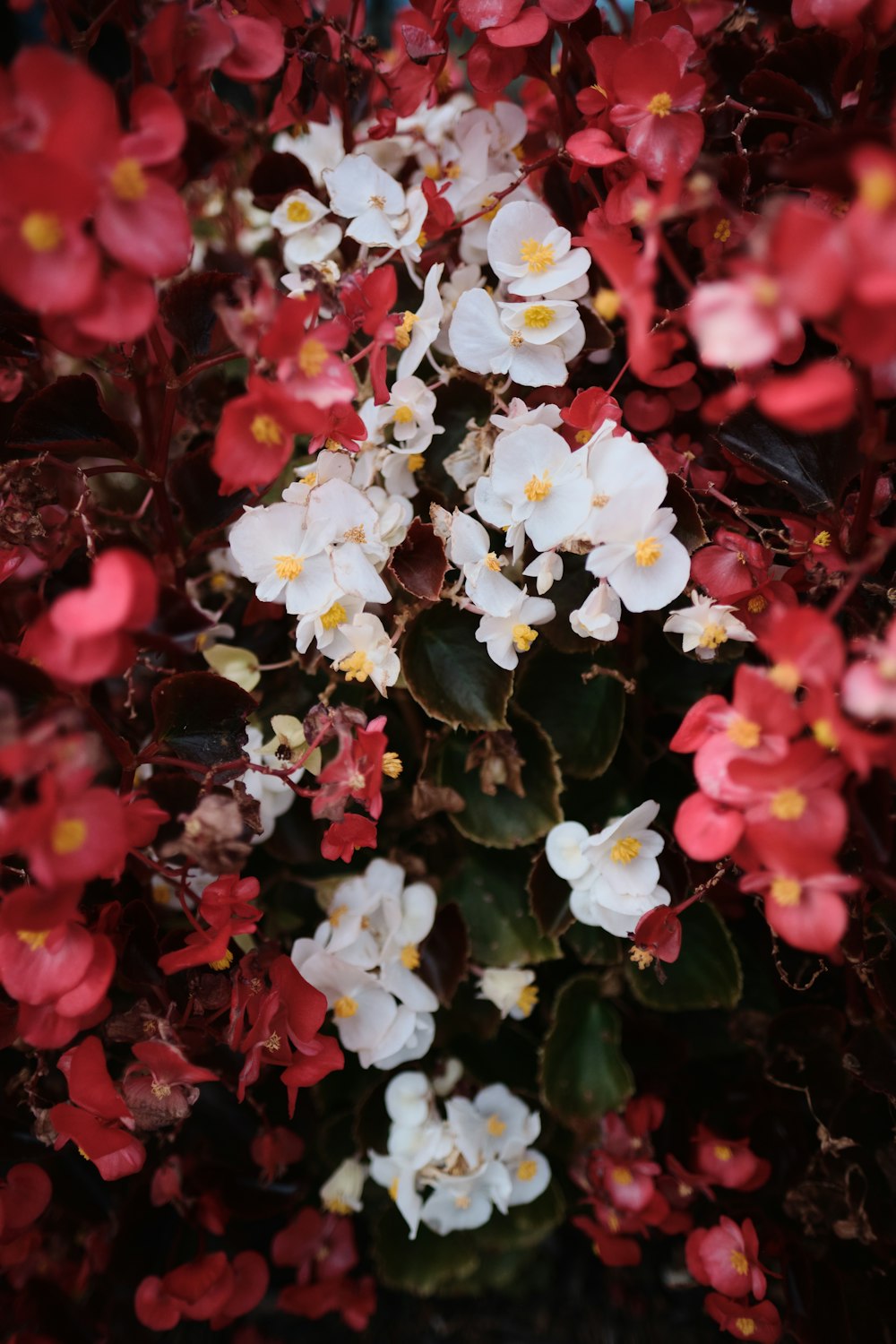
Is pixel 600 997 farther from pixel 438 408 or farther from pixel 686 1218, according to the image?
pixel 438 408

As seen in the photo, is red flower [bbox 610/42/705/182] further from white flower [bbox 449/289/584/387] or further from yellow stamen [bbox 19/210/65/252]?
yellow stamen [bbox 19/210/65/252]

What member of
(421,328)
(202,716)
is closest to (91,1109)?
(202,716)

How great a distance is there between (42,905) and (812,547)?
496 millimetres

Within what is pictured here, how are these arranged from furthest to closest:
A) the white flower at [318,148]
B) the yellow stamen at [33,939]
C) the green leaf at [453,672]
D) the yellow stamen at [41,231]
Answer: the white flower at [318,148] < the green leaf at [453,672] < the yellow stamen at [33,939] < the yellow stamen at [41,231]

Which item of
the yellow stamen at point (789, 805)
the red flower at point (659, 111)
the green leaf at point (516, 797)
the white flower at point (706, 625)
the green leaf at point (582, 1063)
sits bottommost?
the green leaf at point (582, 1063)

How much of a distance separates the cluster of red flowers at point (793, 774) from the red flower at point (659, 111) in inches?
13.2

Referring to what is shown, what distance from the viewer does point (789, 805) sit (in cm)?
42

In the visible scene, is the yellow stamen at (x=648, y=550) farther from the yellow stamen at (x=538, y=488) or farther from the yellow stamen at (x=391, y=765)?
the yellow stamen at (x=391, y=765)

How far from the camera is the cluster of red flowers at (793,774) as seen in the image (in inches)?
15.6

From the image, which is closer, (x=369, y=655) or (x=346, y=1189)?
(x=369, y=655)

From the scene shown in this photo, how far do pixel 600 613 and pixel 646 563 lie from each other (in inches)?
1.9

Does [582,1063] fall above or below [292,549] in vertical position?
below

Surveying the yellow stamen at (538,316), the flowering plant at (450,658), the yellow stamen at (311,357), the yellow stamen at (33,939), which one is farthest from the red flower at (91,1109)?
the yellow stamen at (538,316)

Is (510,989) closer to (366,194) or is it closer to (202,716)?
(202,716)
